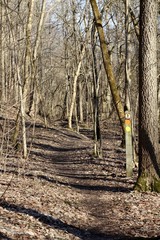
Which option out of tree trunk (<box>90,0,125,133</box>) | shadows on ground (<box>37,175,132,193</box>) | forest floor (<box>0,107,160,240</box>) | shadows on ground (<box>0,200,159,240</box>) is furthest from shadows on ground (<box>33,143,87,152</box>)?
shadows on ground (<box>0,200,159,240</box>)

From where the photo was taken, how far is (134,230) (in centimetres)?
686

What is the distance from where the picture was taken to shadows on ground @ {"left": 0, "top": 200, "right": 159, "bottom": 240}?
21.5 feet

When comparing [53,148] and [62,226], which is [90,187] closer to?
[62,226]

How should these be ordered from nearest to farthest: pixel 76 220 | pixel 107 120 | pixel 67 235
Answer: pixel 67 235
pixel 76 220
pixel 107 120

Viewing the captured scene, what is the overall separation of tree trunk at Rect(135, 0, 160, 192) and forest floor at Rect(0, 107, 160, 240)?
57 centimetres

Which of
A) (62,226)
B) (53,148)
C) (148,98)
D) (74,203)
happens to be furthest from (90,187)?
(53,148)

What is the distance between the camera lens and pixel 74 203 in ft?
28.4

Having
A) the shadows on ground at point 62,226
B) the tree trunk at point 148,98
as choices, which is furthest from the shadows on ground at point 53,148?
the shadows on ground at point 62,226

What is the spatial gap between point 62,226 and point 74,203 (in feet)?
6.00

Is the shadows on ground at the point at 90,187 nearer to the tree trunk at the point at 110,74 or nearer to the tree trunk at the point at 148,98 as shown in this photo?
the tree trunk at the point at 148,98

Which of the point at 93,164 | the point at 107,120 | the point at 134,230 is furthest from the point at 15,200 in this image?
the point at 107,120

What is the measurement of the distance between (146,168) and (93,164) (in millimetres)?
4692

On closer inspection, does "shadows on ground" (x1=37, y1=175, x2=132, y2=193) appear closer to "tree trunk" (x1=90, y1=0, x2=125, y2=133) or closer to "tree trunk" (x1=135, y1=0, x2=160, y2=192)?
"tree trunk" (x1=135, y1=0, x2=160, y2=192)

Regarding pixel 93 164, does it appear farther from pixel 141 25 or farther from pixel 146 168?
pixel 141 25
